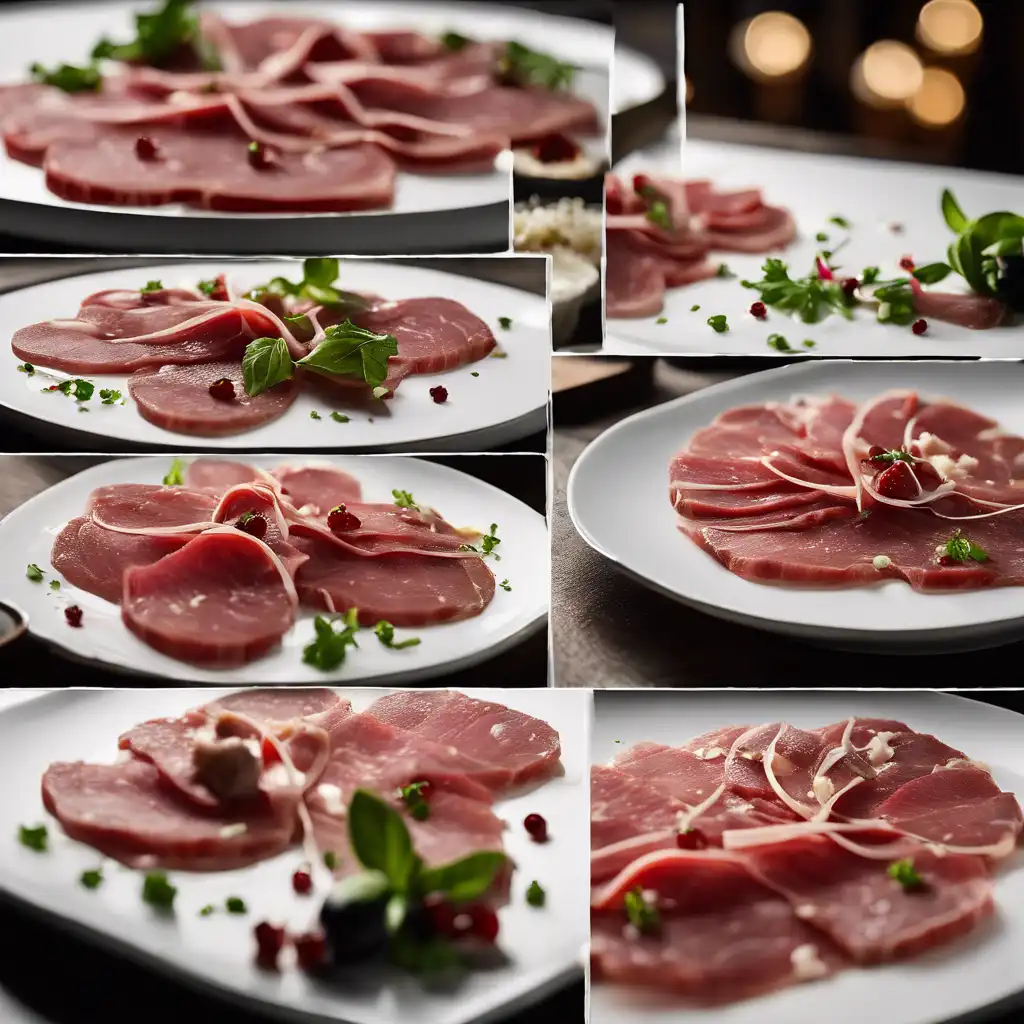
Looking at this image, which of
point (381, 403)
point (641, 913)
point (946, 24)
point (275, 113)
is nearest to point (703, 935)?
point (641, 913)

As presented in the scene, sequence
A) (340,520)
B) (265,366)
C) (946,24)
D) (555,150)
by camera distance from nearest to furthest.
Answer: (340,520)
(265,366)
(555,150)
(946,24)

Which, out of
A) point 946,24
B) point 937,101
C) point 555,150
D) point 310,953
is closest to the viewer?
point 310,953

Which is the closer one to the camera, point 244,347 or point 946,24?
point 244,347

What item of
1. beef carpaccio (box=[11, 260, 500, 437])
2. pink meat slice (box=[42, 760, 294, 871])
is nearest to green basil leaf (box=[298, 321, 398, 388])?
beef carpaccio (box=[11, 260, 500, 437])

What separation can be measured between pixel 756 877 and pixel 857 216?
1.03 metres

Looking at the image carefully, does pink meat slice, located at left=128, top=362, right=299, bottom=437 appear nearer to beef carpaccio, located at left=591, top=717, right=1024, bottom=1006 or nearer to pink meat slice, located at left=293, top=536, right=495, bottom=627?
pink meat slice, located at left=293, top=536, right=495, bottom=627

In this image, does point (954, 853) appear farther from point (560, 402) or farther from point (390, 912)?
point (560, 402)

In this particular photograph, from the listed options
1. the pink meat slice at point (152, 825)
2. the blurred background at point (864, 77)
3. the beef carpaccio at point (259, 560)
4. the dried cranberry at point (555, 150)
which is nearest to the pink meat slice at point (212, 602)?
the beef carpaccio at point (259, 560)

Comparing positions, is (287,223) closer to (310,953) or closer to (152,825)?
(152,825)

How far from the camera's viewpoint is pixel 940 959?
3.62ft

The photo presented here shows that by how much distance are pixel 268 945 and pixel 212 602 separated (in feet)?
1.07

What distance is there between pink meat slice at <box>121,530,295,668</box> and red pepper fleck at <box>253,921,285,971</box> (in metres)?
0.25

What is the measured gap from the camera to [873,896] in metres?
1.13

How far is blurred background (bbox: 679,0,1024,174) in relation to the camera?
2045 mm
